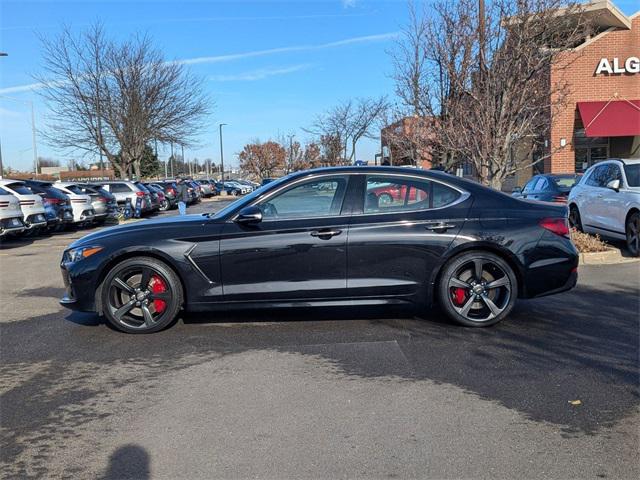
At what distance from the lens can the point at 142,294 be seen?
5.74 m

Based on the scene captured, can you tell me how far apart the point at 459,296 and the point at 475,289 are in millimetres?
175

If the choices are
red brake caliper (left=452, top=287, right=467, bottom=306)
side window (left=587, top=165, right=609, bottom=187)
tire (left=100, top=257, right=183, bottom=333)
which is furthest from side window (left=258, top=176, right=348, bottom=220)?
side window (left=587, top=165, right=609, bottom=187)

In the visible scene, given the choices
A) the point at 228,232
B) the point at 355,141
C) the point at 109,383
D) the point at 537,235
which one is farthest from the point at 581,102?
the point at 109,383

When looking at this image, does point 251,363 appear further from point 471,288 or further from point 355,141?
point 355,141

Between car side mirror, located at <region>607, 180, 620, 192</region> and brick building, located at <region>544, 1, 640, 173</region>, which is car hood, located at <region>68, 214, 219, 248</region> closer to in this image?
car side mirror, located at <region>607, 180, 620, 192</region>

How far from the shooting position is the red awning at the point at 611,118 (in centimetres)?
2330

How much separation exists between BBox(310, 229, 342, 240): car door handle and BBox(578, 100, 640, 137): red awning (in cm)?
2064

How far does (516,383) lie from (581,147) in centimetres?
2468

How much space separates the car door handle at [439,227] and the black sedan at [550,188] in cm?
905

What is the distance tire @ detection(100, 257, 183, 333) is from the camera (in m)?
5.68

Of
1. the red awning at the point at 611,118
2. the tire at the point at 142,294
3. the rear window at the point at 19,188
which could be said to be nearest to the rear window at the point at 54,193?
the rear window at the point at 19,188

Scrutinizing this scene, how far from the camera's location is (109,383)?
450cm

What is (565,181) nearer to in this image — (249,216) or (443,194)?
(443,194)

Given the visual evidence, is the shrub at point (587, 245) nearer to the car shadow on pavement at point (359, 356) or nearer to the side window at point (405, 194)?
the car shadow on pavement at point (359, 356)
